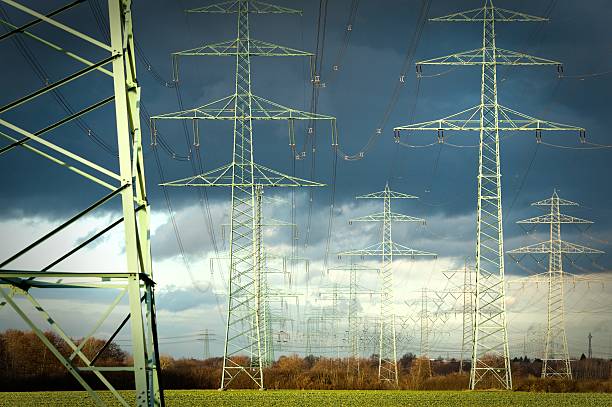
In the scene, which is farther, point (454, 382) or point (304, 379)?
point (454, 382)

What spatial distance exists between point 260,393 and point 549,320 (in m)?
32.2

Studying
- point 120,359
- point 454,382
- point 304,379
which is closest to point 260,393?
point 304,379

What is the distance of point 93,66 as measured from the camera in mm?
16078

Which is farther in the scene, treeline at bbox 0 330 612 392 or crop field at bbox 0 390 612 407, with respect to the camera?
treeline at bbox 0 330 612 392

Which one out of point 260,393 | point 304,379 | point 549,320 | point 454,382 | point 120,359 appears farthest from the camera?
point 120,359

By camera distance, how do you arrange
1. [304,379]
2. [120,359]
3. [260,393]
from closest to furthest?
1. [260,393]
2. [304,379]
3. [120,359]

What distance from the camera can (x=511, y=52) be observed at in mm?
51000

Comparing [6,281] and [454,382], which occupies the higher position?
[6,281]

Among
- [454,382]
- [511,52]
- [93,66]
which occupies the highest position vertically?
[511,52]

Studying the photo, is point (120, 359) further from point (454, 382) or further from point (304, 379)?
point (454, 382)

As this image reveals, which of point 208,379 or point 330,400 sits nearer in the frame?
point 330,400

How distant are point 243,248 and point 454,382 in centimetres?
2519

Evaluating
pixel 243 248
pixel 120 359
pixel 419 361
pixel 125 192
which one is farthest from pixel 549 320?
pixel 125 192

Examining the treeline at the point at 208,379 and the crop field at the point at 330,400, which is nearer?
the crop field at the point at 330,400
